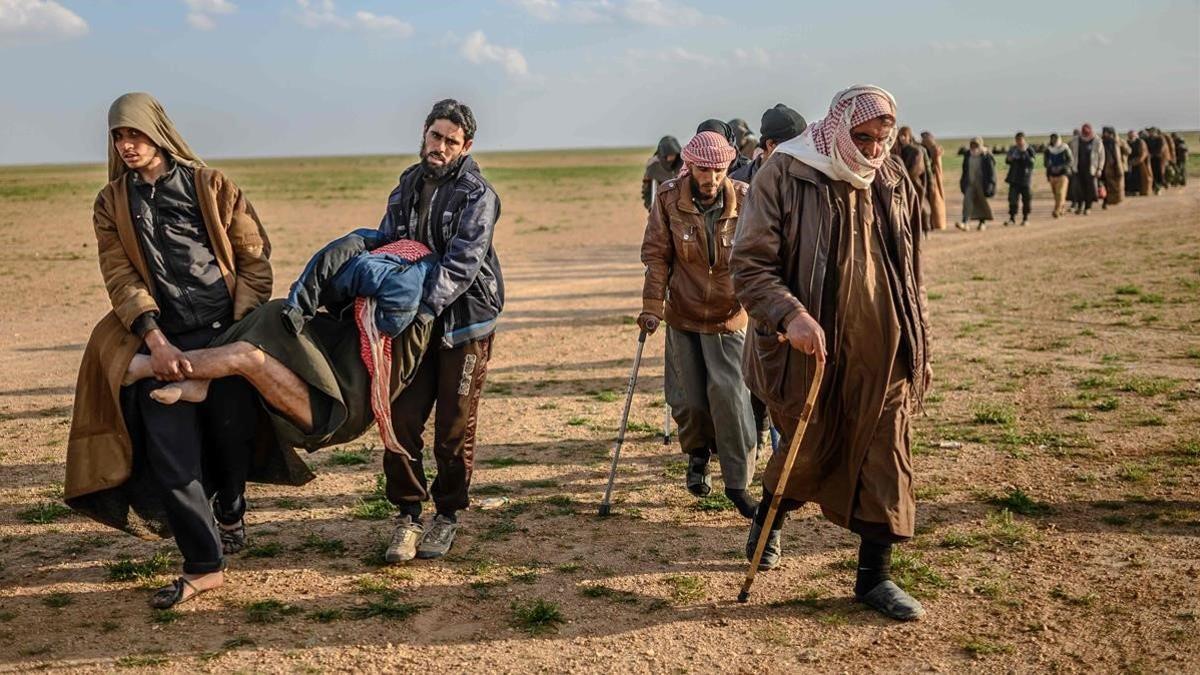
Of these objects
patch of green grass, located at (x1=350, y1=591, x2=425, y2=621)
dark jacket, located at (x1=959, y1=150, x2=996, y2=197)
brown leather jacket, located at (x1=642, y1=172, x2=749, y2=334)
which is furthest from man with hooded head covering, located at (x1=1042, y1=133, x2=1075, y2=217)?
patch of green grass, located at (x1=350, y1=591, x2=425, y2=621)

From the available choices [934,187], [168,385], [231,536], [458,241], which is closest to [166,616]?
[231,536]

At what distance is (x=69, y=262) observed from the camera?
70.6 feet

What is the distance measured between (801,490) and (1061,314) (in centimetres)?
901

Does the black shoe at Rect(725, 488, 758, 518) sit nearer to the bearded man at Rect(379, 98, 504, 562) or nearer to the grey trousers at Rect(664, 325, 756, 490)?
the grey trousers at Rect(664, 325, 756, 490)

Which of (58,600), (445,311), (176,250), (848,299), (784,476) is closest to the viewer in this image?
(848,299)

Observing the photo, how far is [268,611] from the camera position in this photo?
5.17 metres

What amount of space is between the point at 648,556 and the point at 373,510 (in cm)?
161

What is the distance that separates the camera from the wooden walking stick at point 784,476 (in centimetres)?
483

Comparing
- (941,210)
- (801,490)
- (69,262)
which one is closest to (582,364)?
(801,490)

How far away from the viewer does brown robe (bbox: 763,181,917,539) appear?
4852 mm

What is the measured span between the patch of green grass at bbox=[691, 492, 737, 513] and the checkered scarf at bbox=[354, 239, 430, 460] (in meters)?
1.98

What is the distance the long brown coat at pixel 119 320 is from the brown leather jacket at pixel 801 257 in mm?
2128

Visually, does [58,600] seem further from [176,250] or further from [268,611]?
[176,250]

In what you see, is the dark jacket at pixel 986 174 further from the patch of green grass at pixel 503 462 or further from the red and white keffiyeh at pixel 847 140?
the red and white keffiyeh at pixel 847 140
